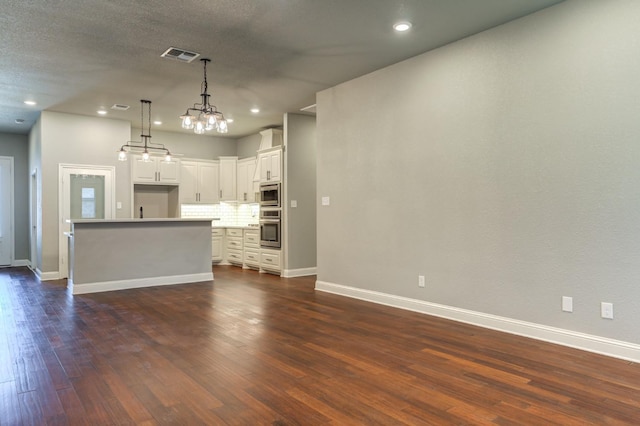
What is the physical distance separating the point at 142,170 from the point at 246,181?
2177 mm

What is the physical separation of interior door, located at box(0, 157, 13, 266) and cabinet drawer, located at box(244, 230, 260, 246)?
539 cm

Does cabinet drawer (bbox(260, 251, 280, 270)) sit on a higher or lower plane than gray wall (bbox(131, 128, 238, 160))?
lower

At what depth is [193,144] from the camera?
9750mm

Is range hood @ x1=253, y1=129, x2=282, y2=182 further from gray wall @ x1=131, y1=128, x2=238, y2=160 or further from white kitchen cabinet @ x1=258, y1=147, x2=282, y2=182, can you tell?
gray wall @ x1=131, y1=128, x2=238, y2=160

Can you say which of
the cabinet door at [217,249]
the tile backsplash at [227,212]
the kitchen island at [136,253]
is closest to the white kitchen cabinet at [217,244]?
the cabinet door at [217,249]

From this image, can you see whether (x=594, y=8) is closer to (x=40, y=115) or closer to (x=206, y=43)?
(x=206, y=43)

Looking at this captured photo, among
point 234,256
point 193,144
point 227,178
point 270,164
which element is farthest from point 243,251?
point 193,144

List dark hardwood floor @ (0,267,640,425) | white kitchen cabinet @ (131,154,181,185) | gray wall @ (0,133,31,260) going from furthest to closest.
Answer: gray wall @ (0,133,31,260), white kitchen cabinet @ (131,154,181,185), dark hardwood floor @ (0,267,640,425)

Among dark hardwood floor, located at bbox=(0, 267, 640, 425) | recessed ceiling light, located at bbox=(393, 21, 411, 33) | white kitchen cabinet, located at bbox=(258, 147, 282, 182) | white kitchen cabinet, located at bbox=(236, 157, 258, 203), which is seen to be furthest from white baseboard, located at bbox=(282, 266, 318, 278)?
recessed ceiling light, located at bbox=(393, 21, 411, 33)

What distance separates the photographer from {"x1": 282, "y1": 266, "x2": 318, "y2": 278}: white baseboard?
24.7 ft

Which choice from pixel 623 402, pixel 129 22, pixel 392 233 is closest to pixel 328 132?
pixel 392 233

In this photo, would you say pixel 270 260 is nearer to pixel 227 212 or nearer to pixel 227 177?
pixel 227 212

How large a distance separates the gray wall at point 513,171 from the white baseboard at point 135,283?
2.89 m

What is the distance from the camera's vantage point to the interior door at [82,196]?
7625mm
